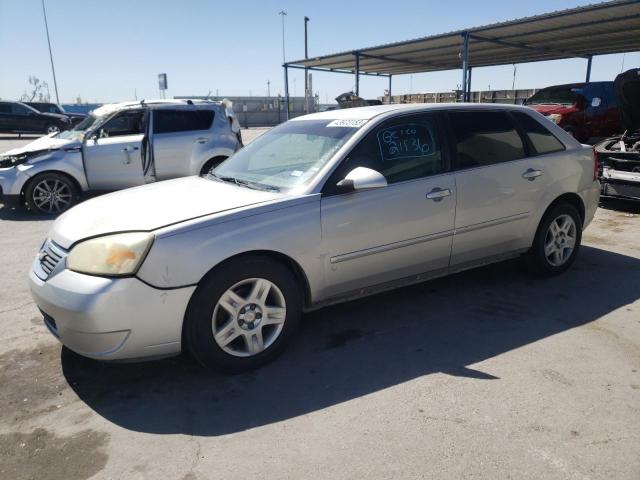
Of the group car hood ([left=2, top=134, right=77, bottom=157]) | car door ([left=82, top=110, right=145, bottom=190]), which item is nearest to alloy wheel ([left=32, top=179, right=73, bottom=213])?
car door ([left=82, top=110, right=145, bottom=190])

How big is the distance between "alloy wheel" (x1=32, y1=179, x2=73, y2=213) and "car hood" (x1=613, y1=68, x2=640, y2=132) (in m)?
8.73

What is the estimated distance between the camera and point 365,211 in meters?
3.35

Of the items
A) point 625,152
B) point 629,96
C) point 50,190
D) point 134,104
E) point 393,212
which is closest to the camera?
point 393,212

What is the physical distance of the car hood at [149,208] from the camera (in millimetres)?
2916

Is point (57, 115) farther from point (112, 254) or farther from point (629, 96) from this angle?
point (112, 254)

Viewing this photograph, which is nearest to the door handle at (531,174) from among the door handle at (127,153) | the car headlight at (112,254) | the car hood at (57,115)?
the car headlight at (112,254)

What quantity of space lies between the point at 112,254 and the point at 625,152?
7419 mm

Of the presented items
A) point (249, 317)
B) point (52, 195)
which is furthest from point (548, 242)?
point (52, 195)

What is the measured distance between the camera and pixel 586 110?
1279cm

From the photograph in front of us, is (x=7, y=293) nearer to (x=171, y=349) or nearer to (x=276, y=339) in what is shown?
(x=171, y=349)

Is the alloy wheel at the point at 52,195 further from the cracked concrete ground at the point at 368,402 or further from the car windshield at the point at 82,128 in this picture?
the cracked concrete ground at the point at 368,402

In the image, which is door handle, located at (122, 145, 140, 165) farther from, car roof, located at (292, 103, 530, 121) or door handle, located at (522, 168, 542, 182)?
door handle, located at (522, 168, 542, 182)

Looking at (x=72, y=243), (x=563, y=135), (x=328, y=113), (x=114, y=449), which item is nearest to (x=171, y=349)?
(x=114, y=449)

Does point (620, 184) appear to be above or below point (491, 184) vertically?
below
